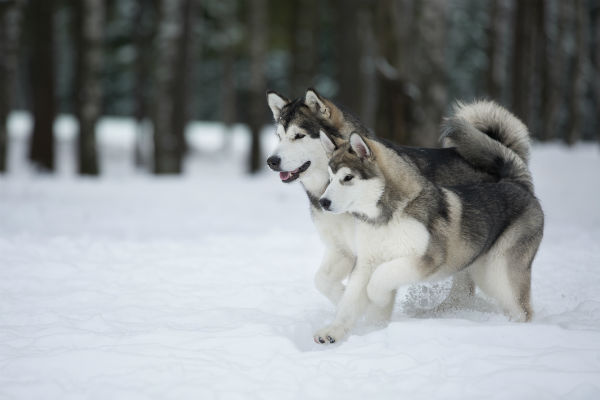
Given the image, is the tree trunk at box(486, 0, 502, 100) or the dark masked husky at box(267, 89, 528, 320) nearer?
the dark masked husky at box(267, 89, 528, 320)

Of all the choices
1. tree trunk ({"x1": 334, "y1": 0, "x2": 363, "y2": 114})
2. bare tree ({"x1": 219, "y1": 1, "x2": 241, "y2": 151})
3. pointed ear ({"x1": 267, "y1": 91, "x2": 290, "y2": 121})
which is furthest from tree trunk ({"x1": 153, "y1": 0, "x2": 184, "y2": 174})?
pointed ear ({"x1": 267, "y1": 91, "x2": 290, "y2": 121})

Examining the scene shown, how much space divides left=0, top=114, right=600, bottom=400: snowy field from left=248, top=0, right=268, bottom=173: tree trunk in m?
6.70

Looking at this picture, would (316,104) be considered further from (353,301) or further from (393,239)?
(353,301)

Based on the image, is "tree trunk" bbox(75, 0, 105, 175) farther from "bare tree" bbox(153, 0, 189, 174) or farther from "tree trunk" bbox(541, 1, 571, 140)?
"tree trunk" bbox(541, 1, 571, 140)

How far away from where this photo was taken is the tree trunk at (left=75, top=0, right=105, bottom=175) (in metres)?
13.6

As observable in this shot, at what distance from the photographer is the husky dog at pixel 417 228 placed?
4.29 metres

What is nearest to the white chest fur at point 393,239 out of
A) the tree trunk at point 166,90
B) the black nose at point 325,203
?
the black nose at point 325,203

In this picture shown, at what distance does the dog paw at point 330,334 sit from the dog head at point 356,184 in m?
0.83

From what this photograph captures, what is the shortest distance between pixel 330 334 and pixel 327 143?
57.4 inches

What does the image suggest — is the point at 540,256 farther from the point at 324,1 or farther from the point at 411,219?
the point at 324,1

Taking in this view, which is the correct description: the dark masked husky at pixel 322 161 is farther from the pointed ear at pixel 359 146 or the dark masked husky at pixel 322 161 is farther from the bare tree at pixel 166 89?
the bare tree at pixel 166 89

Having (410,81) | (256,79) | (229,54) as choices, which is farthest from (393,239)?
(229,54)

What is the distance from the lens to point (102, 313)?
4.93 metres

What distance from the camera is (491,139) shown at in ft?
17.2
